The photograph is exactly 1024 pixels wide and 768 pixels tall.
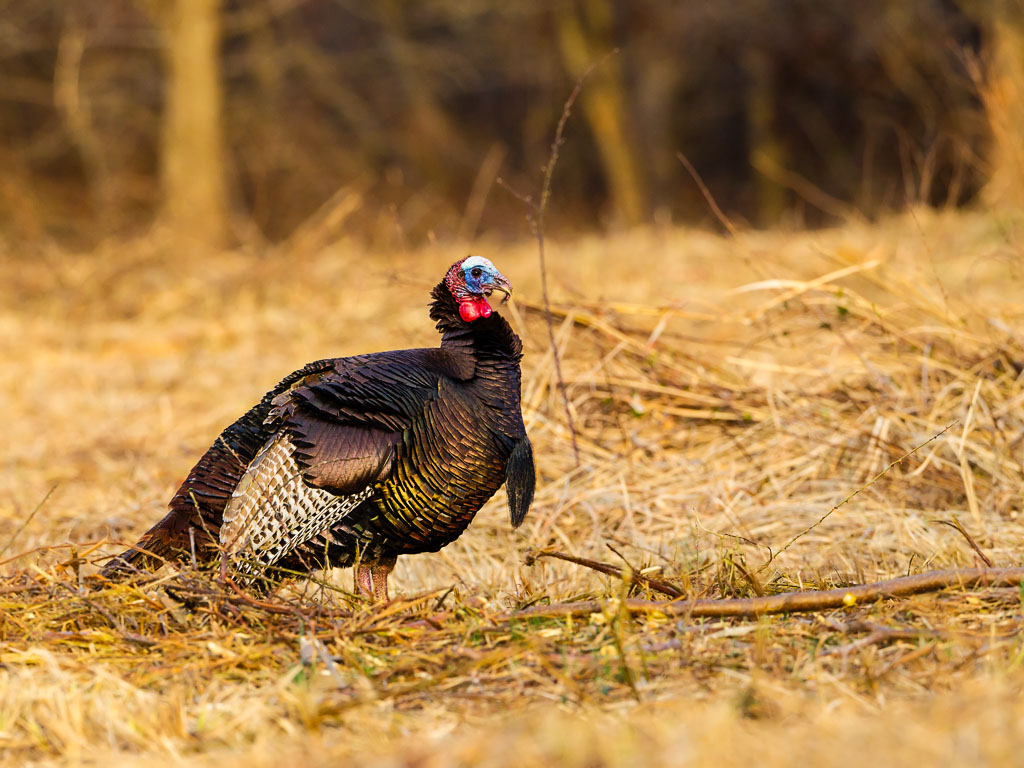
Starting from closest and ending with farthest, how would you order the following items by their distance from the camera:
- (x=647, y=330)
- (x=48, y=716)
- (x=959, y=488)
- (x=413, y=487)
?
(x=48, y=716)
(x=413, y=487)
(x=959, y=488)
(x=647, y=330)

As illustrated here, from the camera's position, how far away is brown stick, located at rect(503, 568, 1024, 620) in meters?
2.76

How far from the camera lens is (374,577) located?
3.53 m

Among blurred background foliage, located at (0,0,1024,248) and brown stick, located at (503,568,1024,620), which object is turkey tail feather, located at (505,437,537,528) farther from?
blurred background foliage, located at (0,0,1024,248)

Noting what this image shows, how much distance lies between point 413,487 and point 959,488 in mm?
2099

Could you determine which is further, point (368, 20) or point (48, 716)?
point (368, 20)

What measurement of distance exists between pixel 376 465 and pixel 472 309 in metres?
0.54

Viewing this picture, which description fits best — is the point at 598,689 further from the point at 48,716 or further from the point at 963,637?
the point at 48,716

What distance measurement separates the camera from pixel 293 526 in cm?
330

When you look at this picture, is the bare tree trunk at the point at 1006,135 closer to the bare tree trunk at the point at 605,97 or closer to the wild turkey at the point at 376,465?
the wild turkey at the point at 376,465

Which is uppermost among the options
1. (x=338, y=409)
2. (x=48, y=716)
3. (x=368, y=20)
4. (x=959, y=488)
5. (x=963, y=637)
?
(x=368, y=20)

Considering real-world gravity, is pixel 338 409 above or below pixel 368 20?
below

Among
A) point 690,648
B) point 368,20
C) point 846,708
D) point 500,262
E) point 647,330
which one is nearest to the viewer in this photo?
point 846,708

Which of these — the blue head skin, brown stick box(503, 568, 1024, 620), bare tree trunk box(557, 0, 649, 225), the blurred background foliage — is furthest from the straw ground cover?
bare tree trunk box(557, 0, 649, 225)

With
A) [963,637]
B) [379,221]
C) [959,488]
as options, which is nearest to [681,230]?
[379,221]
